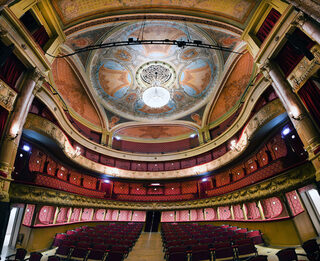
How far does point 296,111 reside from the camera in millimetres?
5273

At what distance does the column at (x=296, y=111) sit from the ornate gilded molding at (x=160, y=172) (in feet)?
4.49

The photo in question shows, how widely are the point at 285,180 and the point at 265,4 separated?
731cm

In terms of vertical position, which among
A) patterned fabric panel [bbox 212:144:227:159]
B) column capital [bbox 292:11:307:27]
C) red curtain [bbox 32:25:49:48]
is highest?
red curtain [bbox 32:25:49:48]

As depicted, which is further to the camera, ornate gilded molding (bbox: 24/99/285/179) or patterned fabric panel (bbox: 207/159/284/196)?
ornate gilded molding (bbox: 24/99/285/179)

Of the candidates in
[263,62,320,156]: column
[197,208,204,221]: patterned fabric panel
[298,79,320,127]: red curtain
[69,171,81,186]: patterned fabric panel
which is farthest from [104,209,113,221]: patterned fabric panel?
[298,79,320,127]: red curtain

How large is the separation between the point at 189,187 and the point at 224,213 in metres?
4.61

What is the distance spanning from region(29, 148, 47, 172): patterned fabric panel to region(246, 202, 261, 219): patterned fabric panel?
12.9 m

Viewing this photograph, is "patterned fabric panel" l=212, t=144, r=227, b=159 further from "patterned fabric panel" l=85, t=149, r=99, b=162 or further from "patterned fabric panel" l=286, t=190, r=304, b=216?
"patterned fabric panel" l=85, t=149, r=99, b=162

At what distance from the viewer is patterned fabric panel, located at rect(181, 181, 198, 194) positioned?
52.7 ft

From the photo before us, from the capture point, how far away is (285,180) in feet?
20.4

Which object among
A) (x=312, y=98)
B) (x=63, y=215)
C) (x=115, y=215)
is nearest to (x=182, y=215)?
(x=115, y=215)

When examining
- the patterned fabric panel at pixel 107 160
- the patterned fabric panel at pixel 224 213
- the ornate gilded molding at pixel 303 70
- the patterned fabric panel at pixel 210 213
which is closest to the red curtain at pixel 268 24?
the ornate gilded molding at pixel 303 70

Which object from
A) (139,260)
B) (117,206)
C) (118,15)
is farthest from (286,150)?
(117,206)

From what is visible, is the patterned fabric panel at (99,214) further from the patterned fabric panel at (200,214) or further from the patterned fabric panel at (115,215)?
the patterned fabric panel at (200,214)
